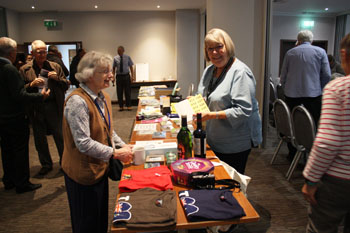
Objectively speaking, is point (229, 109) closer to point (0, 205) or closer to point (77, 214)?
point (77, 214)

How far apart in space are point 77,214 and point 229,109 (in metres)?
1.11

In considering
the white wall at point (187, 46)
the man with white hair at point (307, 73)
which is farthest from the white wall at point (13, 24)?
the man with white hair at point (307, 73)

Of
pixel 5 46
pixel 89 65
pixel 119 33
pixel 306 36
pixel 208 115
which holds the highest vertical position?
pixel 119 33

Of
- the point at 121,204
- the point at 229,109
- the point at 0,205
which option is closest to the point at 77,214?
the point at 121,204

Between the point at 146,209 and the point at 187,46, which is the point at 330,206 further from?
the point at 187,46

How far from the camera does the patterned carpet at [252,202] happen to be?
96.6 inches

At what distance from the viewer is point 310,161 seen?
4.10 ft

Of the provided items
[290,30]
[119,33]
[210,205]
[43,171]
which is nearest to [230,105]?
[210,205]

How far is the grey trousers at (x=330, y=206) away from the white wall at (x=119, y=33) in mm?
8519

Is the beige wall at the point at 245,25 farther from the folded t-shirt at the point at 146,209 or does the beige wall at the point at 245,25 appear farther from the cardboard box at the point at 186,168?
the folded t-shirt at the point at 146,209

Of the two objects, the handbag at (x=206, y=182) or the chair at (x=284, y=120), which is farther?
the chair at (x=284, y=120)

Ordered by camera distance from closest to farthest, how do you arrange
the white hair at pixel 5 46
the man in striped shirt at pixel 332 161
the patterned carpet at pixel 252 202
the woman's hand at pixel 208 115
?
the man in striped shirt at pixel 332 161 → the woman's hand at pixel 208 115 → the patterned carpet at pixel 252 202 → the white hair at pixel 5 46

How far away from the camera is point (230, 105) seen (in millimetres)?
1794

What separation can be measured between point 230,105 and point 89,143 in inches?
35.7
